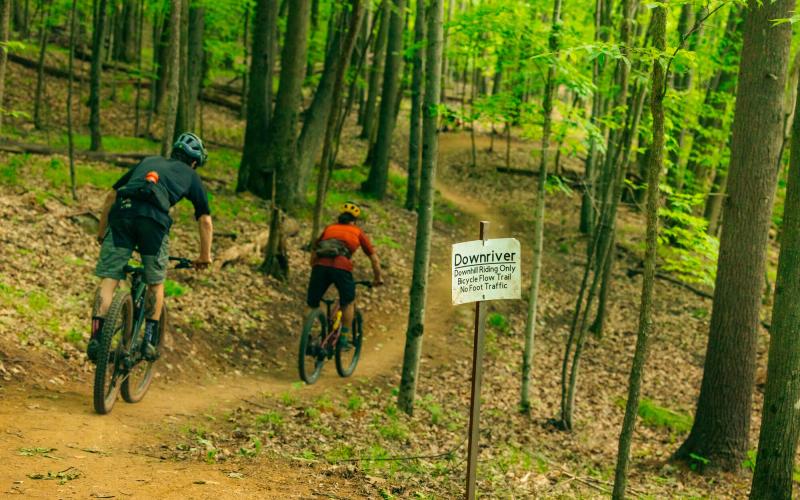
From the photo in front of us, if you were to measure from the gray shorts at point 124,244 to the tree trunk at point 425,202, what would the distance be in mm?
3398

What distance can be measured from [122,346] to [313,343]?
10.5 feet

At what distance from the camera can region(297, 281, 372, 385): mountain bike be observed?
910cm

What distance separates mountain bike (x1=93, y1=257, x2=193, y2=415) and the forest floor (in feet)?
0.66

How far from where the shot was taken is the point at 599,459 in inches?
369

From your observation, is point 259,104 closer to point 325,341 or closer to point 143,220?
point 325,341

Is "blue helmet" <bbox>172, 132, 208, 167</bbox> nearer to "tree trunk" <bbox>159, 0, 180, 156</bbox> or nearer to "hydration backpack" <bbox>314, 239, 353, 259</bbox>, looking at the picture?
"hydration backpack" <bbox>314, 239, 353, 259</bbox>

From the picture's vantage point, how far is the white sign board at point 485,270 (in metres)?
5.00

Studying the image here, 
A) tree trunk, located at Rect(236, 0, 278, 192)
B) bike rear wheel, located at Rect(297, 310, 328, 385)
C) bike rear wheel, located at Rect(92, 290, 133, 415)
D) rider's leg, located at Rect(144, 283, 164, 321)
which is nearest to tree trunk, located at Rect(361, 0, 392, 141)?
tree trunk, located at Rect(236, 0, 278, 192)

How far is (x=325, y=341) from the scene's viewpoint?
947 centimetres

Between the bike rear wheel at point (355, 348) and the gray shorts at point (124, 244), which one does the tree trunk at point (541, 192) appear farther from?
the gray shorts at point (124, 244)

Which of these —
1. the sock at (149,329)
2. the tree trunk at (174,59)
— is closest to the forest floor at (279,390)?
the sock at (149,329)

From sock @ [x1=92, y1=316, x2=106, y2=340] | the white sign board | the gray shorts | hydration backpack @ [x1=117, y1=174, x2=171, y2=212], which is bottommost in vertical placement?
sock @ [x1=92, y1=316, x2=106, y2=340]

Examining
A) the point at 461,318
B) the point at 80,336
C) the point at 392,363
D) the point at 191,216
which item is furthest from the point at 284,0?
the point at 80,336

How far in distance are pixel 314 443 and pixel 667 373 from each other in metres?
9.70
